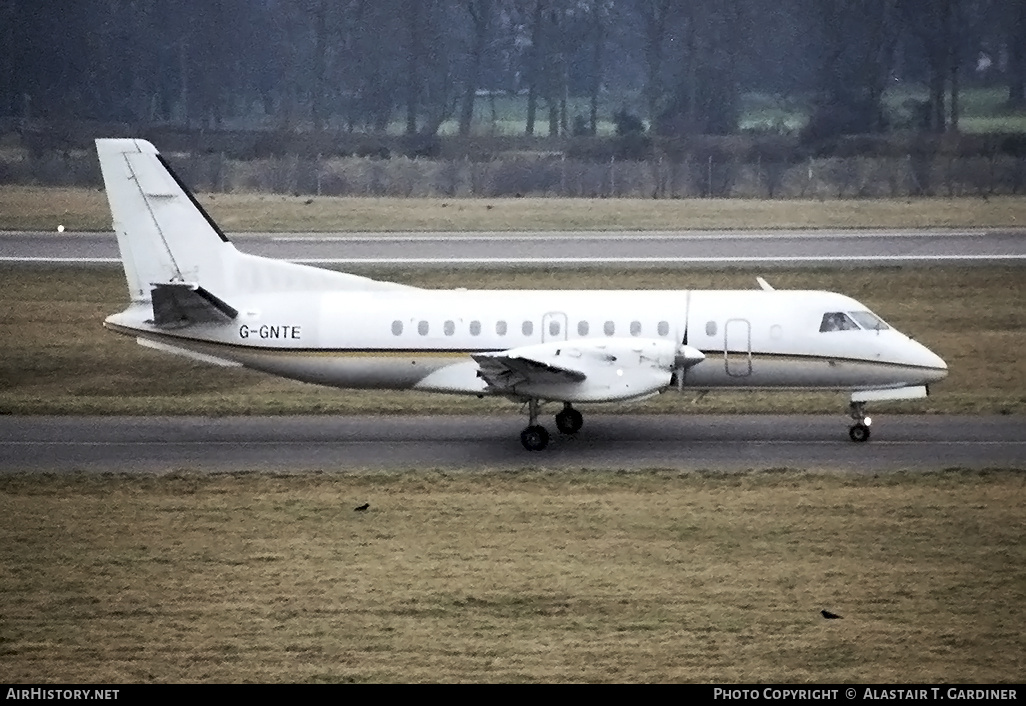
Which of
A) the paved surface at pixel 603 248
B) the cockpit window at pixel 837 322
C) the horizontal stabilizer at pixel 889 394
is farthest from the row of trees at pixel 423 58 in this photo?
the horizontal stabilizer at pixel 889 394

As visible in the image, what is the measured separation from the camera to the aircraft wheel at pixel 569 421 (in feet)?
87.9

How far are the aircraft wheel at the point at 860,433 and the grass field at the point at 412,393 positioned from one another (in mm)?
3016

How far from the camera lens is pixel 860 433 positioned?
2595cm

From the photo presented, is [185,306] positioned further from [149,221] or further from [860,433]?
[860,433]

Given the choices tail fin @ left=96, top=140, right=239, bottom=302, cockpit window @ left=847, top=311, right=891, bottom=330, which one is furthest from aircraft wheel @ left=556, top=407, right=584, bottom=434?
tail fin @ left=96, top=140, right=239, bottom=302

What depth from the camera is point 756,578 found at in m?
18.5

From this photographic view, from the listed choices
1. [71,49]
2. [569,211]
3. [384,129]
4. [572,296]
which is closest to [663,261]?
[569,211]

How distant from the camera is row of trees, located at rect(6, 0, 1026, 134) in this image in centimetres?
7712

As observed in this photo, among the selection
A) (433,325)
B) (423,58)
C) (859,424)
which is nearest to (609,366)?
(433,325)

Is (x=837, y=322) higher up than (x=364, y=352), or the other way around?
(x=837, y=322)

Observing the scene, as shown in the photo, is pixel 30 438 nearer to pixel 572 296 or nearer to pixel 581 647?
pixel 572 296

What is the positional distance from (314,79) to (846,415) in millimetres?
59651

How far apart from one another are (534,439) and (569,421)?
1.42m

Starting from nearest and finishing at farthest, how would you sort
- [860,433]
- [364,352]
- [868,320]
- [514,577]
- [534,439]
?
[514,577] → [534,439] → [860,433] → [868,320] → [364,352]
